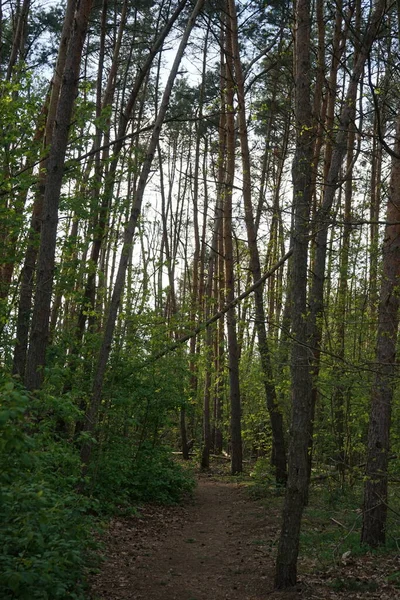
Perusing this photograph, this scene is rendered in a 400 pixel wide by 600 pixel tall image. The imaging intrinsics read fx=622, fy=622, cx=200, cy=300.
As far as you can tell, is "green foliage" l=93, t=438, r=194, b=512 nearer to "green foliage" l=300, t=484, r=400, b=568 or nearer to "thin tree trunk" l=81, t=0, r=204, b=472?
"thin tree trunk" l=81, t=0, r=204, b=472

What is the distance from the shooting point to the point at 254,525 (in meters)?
10.2

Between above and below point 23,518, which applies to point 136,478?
below

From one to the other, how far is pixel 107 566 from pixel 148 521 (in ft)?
10.7

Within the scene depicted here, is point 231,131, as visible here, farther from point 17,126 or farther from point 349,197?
point 17,126

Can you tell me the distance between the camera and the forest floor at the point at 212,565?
6.49 m

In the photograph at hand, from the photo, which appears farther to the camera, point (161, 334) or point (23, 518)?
point (161, 334)

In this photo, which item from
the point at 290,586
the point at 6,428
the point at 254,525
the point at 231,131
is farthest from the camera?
the point at 231,131

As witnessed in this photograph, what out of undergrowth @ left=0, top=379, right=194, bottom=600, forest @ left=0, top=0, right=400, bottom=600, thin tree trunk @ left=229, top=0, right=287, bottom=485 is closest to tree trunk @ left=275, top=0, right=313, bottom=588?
forest @ left=0, top=0, right=400, bottom=600

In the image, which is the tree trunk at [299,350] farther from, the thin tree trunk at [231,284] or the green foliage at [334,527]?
the thin tree trunk at [231,284]

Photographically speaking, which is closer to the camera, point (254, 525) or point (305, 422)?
point (305, 422)

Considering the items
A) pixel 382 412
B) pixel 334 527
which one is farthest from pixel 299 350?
pixel 334 527

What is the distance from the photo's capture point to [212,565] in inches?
311

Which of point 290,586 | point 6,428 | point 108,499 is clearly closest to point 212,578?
point 290,586

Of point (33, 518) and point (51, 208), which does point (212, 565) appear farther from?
point (51, 208)
